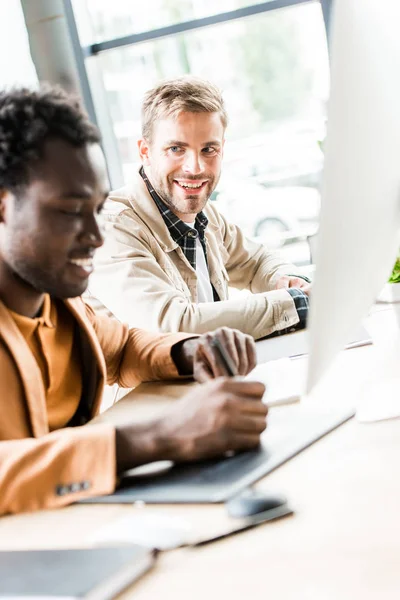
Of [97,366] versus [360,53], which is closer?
[360,53]

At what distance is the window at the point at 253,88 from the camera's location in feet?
13.6

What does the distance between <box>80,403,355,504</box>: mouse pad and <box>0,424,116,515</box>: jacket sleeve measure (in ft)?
0.08

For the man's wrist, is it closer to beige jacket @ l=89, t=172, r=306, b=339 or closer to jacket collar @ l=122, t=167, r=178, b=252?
beige jacket @ l=89, t=172, r=306, b=339

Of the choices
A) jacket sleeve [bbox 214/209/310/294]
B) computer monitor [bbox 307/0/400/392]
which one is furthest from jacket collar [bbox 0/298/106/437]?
jacket sleeve [bbox 214/209/310/294]

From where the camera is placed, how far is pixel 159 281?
7.50 feet

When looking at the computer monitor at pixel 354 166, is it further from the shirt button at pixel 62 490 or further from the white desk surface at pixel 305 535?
the shirt button at pixel 62 490

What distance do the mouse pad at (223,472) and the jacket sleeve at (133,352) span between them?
51 cm

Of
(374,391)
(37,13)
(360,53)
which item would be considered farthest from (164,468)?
(37,13)

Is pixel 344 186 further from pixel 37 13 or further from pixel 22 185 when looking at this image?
pixel 37 13

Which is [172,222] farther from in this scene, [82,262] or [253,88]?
[253,88]

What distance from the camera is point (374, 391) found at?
130 centimetres

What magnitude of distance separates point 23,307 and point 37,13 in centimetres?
301

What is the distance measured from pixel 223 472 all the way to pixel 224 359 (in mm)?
444

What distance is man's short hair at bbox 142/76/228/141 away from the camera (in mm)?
2559
